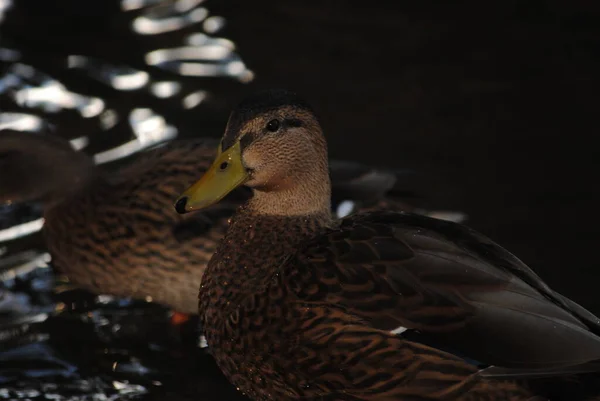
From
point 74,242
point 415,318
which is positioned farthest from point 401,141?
point 415,318

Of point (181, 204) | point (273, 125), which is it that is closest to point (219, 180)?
point (181, 204)

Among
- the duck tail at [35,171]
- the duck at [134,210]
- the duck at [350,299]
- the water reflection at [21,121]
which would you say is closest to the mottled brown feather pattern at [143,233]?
the duck at [134,210]

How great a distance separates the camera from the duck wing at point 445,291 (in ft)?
11.7

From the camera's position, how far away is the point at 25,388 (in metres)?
4.82

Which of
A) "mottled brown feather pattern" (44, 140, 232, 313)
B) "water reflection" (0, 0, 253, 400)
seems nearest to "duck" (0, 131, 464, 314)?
"mottled brown feather pattern" (44, 140, 232, 313)

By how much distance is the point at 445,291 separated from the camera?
3.72 m

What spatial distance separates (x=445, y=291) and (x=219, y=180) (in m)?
0.98

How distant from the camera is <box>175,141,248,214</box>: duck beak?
4164mm

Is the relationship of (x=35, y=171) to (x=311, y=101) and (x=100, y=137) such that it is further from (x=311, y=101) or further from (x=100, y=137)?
(x=311, y=101)

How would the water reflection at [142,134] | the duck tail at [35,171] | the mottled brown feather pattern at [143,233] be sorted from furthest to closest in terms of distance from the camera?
the water reflection at [142,134] → the duck tail at [35,171] → the mottled brown feather pattern at [143,233]

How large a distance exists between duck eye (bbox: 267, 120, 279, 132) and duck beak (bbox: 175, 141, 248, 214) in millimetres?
134

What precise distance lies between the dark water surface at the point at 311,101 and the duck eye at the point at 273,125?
128cm

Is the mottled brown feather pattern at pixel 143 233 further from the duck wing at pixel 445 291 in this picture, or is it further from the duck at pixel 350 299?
the duck wing at pixel 445 291

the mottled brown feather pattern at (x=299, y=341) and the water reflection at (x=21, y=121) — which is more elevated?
the mottled brown feather pattern at (x=299, y=341)
